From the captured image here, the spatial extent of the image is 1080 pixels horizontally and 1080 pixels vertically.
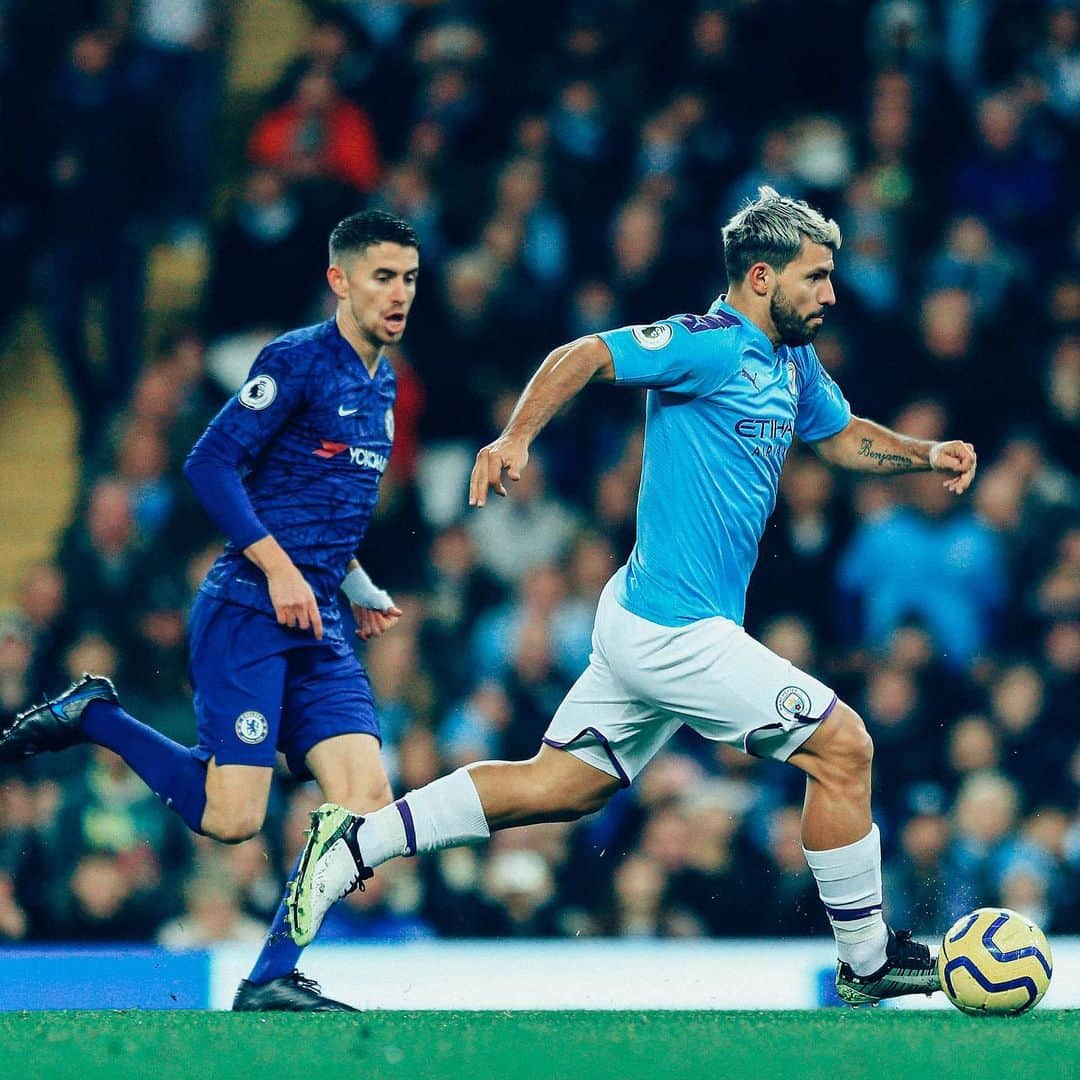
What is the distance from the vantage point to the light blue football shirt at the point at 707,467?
501cm

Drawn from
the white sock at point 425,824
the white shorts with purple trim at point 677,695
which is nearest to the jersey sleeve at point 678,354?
the white shorts with purple trim at point 677,695

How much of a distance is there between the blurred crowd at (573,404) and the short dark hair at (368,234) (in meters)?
3.30

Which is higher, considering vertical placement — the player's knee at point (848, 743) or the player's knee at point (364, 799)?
the player's knee at point (848, 743)

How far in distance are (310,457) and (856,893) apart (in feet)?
6.41

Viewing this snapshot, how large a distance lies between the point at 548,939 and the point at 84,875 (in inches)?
79.0

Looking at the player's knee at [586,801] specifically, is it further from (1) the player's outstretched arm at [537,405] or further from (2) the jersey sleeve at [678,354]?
(2) the jersey sleeve at [678,354]

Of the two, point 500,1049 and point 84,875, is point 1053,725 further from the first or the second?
point 500,1049

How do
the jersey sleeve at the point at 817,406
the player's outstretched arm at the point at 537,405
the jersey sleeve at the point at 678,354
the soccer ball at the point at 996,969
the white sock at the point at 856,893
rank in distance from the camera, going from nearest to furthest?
the player's outstretched arm at the point at 537,405 → the soccer ball at the point at 996,969 → the jersey sleeve at the point at 678,354 → the white sock at the point at 856,893 → the jersey sleeve at the point at 817,406

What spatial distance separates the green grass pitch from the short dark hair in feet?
7.55

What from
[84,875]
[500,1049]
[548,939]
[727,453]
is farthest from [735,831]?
[500,1049]

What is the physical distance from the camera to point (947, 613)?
8.80 metres

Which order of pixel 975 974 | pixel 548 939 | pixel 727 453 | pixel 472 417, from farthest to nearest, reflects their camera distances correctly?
pixel 472 417 → pixel 548 939 → pixel 727 453 → pixel 975 974

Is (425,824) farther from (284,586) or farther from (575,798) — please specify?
(284,586)

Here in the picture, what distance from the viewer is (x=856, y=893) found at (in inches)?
197
